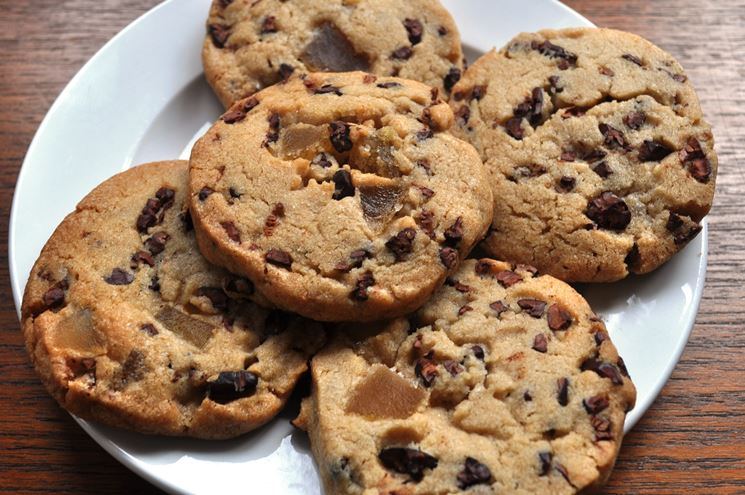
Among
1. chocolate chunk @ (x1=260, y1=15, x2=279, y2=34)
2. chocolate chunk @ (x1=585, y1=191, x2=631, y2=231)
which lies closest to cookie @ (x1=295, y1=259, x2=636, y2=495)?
chocolate chunk @ (x1=585, y1=191, x2=631, y2=231)

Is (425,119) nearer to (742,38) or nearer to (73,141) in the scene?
(73,141)

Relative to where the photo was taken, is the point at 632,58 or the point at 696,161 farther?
the point at 632,58

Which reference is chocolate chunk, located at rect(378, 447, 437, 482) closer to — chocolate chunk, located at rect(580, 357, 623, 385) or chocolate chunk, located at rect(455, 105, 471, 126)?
chocolate chunk, located at rect(580, 357, 623, 385)

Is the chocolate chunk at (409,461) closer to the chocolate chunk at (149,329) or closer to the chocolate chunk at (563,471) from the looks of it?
the chocolate chunk at (563,471)

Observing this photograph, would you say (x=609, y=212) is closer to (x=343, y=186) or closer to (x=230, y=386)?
(x=343, y=186)

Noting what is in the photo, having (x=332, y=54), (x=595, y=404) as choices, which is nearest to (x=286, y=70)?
(x=332, y=54)

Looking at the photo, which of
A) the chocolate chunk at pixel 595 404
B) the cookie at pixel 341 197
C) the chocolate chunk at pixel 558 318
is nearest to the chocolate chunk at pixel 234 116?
the cookie at pixel 341 197
